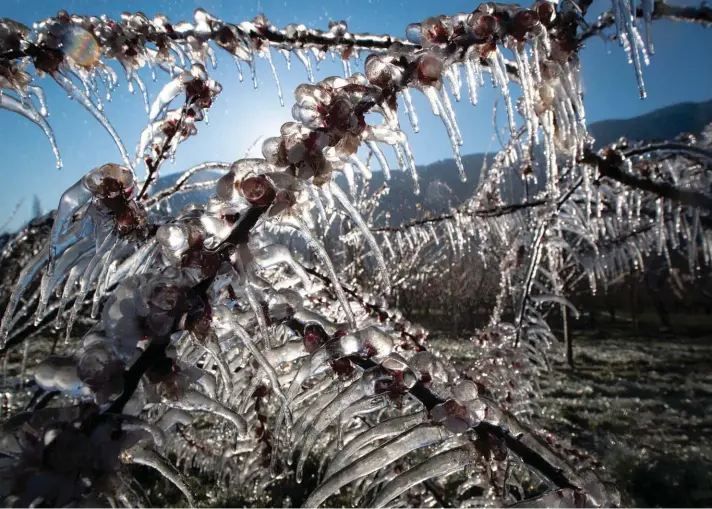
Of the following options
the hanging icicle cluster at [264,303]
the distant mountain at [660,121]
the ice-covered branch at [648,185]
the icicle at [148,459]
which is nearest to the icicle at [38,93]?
the hanging icicle cluster at [264,303]

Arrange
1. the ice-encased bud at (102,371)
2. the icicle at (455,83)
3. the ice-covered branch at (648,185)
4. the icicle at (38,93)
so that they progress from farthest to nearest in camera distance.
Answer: the ice-covered branch at (648,185)
the icicle at (38,93)
the icicle at (455,83)
the ice-encased bud at (102,371)

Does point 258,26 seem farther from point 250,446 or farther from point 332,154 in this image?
point 250,446

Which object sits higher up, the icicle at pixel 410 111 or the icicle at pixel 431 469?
the icicle at pixel 410 111

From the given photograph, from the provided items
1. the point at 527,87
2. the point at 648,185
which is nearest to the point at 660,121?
the point at 648,185

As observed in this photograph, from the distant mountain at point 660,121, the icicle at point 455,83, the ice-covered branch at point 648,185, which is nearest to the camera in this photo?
the icicle at point 455,83

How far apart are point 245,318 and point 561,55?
64cm

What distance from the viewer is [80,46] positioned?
35.4 inches

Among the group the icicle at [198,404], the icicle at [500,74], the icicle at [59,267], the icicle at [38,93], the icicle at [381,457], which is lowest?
the icicle at [381,457]

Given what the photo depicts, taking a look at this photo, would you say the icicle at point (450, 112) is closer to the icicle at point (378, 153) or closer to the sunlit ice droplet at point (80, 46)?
the icicle at point (378, 153)

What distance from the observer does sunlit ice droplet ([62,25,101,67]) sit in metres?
0.86

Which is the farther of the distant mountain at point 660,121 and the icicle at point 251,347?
the distant mountain at point 660,121

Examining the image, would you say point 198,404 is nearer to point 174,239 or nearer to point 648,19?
point 174,239

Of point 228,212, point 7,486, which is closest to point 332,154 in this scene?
point 228,212

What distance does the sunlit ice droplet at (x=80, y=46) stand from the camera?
862mm
